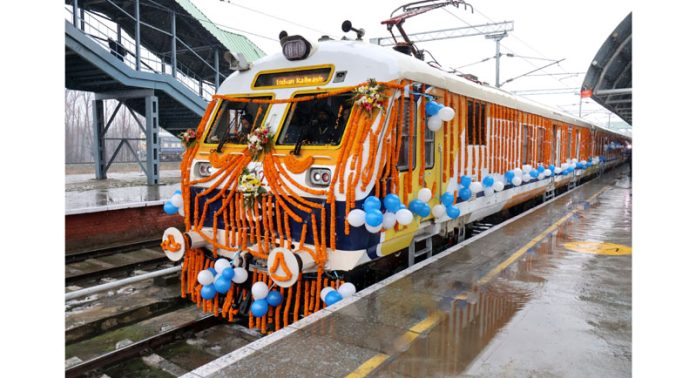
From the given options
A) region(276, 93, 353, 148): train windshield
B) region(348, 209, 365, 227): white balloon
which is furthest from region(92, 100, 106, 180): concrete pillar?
region(348, 209, 365, 227): white balloon

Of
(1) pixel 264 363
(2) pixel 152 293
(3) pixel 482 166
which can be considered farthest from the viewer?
(3) pixel 482 166

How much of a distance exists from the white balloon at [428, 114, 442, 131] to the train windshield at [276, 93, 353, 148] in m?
1.24

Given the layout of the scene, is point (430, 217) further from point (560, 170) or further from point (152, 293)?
point (560, 170)

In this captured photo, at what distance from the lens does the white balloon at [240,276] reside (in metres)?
5.59

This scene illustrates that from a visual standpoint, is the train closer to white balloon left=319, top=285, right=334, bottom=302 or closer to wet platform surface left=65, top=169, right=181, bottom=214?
white balloon left=319, top=285, right=334, bottom=302

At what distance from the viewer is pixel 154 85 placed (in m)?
15.5

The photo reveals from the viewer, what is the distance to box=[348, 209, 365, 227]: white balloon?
493 centimetres

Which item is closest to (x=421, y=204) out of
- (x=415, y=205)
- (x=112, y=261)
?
(x=415, y=205)

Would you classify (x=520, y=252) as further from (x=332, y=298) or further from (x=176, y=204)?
(x=176, y=204)

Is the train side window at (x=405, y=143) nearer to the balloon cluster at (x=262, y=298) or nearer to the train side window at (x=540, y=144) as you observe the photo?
the balloon cluster at (x=262, y=298)

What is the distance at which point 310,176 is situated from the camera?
5395 mm

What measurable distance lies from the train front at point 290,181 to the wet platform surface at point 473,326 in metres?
0.71

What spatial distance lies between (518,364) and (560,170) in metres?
11.4

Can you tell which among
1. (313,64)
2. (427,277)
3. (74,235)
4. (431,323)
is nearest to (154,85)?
(74,235)
